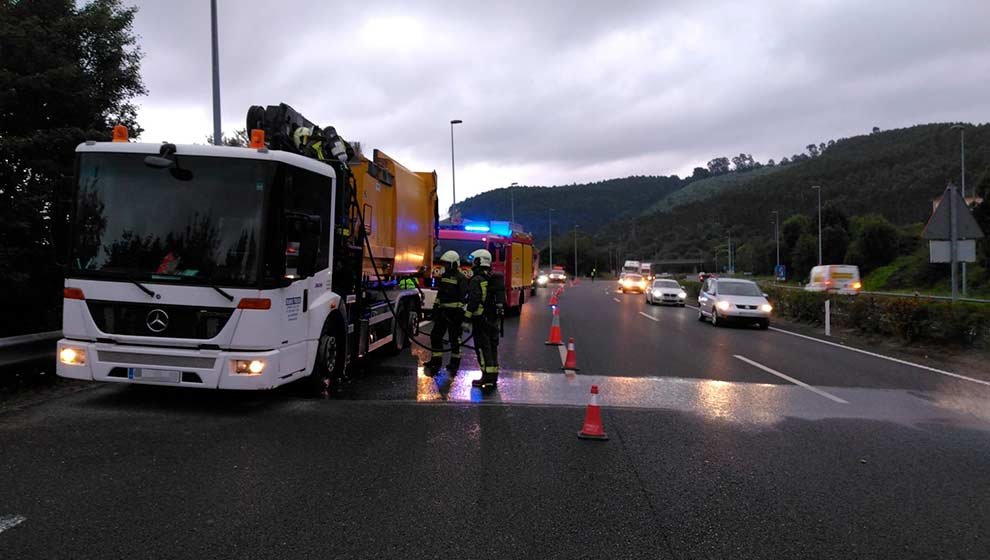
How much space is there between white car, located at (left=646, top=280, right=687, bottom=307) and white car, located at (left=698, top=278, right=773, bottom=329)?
9133 millimetres

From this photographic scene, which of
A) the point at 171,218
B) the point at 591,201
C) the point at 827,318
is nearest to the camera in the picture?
the point at 171,218

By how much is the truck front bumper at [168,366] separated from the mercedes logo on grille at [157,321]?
0.68 ft

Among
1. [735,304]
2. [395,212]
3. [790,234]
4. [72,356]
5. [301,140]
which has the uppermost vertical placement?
[790,234]

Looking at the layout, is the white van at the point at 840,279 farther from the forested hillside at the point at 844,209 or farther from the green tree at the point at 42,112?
the green tree at the point at 42,112

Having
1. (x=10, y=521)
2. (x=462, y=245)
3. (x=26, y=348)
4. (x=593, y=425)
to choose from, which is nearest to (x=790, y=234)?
(x=462, y=245)

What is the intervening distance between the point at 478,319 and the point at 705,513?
192 inches

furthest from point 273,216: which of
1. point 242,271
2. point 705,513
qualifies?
point 705,513

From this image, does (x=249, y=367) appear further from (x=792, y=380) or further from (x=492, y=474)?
(x=792, y=380)

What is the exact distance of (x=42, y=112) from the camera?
10383mm

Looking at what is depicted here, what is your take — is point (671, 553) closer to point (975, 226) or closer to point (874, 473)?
point (874, 473)

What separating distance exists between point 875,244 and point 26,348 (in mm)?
67065

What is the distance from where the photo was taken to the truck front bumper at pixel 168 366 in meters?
6.21

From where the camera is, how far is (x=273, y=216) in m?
6.40

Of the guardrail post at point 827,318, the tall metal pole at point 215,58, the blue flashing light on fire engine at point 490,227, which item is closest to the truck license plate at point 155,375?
the tall metal pole at point 215,58
